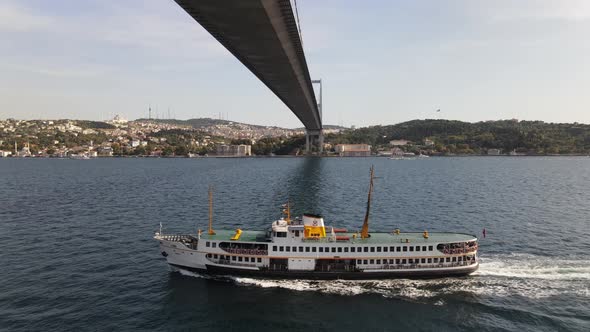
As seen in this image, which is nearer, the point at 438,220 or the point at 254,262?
the point at 254,262

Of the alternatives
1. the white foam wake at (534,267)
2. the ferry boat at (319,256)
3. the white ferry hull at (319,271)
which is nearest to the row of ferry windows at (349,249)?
the ferry boat at (319,256)

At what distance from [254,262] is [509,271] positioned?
22497mm

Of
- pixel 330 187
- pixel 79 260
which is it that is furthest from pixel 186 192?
pixel 79 260

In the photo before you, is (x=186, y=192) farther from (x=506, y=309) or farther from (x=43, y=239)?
(x=506, y=309)

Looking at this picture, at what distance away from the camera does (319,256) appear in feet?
105

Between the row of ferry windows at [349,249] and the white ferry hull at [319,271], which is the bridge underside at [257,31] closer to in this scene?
the row of ferry windows at [349,249]

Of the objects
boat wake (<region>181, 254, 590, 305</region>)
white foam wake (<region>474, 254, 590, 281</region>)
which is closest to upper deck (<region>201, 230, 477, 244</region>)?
boat wake (<region>181, 254, 590, 305</region>)


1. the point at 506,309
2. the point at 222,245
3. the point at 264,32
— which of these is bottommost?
the point at 506,309

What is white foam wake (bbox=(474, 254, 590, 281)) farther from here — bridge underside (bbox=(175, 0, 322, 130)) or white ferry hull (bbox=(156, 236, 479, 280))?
bridge underside (bbox=(175, 0, 322, 130))

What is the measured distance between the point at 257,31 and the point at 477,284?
3143 centimetres

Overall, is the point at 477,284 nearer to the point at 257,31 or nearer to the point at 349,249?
the point at 349,249

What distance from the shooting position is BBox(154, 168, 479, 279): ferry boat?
105 feet

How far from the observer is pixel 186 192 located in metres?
83.2

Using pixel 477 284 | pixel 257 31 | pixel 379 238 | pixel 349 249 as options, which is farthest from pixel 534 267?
pixel 257 31
